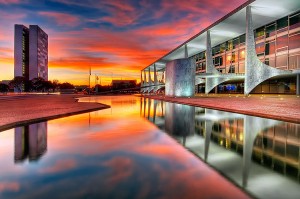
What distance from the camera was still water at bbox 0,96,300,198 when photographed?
11.4 ft

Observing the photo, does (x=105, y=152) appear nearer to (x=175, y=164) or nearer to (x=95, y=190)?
(x=175, y=164)

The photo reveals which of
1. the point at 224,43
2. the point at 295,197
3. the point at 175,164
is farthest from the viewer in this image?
the point at 224,43

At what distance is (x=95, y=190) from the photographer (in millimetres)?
3473

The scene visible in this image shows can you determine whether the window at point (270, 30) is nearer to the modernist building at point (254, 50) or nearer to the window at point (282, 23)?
the modernist building at point (254, 50)

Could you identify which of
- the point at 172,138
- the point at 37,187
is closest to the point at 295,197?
the point at 37,187

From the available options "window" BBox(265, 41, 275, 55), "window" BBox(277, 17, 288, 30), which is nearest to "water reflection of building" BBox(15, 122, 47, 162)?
"window" BBox(277, 17, 288, 30)

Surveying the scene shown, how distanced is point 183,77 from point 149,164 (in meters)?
34.1

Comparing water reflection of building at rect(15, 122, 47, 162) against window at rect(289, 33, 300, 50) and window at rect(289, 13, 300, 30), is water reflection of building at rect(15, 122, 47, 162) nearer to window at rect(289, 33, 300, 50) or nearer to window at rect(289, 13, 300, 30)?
window at rect(289, 33, 300, 50)

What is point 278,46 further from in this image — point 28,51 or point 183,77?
point 28,51

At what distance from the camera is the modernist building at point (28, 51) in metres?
150

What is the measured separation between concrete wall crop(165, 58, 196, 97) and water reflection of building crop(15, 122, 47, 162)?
99.9 ft

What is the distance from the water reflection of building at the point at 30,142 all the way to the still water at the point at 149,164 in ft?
0.07

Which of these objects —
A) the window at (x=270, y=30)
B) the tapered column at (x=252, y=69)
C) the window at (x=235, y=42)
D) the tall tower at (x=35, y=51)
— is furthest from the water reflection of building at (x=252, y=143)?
the tall tower at (x=35, y=51)

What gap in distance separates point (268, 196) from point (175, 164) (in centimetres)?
183
